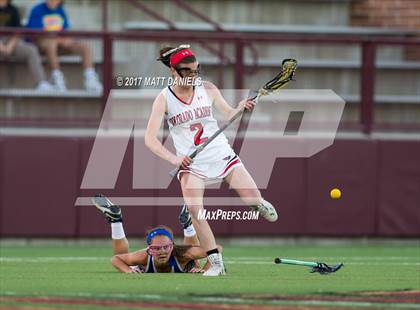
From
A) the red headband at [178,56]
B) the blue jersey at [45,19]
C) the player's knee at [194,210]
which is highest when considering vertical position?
the red headband at [178,56]

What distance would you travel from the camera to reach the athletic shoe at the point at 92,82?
1586 cm

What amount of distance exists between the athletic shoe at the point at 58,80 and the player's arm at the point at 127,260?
17.4ft

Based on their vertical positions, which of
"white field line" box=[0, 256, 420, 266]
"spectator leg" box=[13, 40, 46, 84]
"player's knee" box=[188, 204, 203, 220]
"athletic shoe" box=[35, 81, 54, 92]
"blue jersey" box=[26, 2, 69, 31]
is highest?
"blue jersey" box=[26, 2, 69, 31]

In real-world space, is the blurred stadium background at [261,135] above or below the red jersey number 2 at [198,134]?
below

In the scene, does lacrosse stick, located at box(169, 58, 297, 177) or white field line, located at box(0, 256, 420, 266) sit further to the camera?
white field line, located at box(0, 256, 420, 266)

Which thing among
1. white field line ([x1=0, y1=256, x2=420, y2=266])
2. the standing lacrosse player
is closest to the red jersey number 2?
the standing lacrosse player

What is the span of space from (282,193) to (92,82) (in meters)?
3.06

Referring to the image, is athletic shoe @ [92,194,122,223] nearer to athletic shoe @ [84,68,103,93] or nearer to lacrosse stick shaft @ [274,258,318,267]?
lacrosse stick shaft @ [274,258,318,267]

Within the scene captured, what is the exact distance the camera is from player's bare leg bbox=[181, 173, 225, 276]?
10492 millimetres

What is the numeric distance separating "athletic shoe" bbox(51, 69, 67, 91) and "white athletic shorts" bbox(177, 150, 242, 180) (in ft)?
18.2

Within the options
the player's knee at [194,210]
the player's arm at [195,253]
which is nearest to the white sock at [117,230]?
the player's arm at [195,253]

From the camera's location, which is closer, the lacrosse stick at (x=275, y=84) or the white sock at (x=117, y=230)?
the lacrosse stick at (x=275, y=84)

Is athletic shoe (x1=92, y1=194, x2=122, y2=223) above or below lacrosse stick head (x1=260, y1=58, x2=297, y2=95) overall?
below

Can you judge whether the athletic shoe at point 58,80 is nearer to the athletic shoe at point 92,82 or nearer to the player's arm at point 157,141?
the athletic shoe at point 92,82
